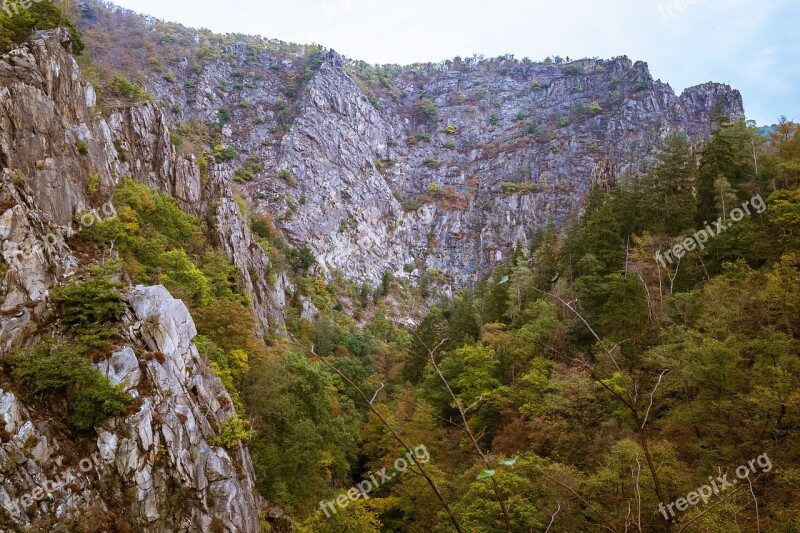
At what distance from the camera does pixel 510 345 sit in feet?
77.4

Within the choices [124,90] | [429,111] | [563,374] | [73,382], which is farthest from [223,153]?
[563,374]

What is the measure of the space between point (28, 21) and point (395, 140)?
2548 inches

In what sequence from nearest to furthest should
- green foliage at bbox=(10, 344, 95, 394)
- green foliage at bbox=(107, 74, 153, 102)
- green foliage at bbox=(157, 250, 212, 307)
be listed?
green foliage at bbox=(10, 344, 95, 394) → green foliage at bbox=(157, 250, 212, 307) → green foliage at bbox=(107, 74, 153, 102)

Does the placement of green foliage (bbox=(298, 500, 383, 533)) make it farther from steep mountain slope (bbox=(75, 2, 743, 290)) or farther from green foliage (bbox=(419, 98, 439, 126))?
green foliage (bbox=(419, 98, 439, 126))

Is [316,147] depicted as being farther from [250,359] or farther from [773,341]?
[773,341]

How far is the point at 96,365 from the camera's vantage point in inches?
499

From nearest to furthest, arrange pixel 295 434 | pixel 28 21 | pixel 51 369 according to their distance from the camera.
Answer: pixel 51 369, pixel 295 434, pixel 28 21

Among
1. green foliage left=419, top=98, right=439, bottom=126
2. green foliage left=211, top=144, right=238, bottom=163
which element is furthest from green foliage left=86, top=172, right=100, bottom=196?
green foliage left=419, top=98, right=439, bottom=126

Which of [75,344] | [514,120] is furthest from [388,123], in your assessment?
[75,344]

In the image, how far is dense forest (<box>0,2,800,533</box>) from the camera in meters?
11.5

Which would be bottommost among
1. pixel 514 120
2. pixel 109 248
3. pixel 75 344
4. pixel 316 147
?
pixel 75 344

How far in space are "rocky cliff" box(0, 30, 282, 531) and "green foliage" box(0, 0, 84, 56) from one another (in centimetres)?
99

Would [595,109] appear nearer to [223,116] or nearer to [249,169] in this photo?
[249,169]

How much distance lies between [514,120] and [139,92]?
69.5 metres
